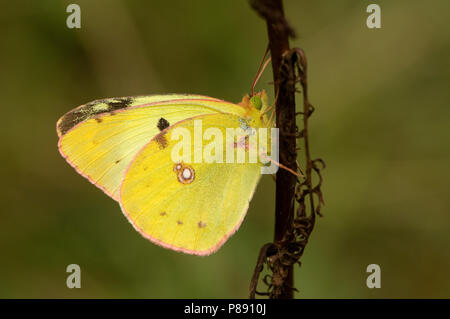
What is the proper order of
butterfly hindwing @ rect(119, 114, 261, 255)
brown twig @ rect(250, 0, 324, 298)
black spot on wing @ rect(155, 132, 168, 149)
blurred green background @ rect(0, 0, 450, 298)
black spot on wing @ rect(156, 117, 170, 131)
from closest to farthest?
brown twig @ rect(250, 0, 324, 298)
butterfly hindwing @ rect(119, 114, 261, 255)
black spot on wing @ rect(155, 132, 168, 149)
black spot on wing @ rect(156, 117, 170, 131)
blurred green background @ rect(0, 0, 450, 298)

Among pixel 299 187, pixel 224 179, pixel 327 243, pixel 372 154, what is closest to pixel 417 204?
pixel 372 154

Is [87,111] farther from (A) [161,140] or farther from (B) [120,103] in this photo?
(A) [161,140]

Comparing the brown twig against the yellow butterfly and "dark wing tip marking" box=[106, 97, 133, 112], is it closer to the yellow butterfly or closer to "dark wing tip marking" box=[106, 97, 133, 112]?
the yellow butterfly

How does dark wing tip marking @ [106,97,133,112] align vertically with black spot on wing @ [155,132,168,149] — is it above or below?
above

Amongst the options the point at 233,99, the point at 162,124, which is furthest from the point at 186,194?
the point at 233,99

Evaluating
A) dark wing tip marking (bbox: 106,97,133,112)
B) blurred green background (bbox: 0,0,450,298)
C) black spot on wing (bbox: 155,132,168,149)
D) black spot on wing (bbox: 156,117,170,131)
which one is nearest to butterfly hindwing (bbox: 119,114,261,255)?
black spot on wing (bbox: 155,132,168,149)

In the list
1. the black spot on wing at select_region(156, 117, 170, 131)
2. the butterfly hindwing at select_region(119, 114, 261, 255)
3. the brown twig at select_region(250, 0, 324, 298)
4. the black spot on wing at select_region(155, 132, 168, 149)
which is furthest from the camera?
the black spot on wing at select_region(156, 117, 170, 131)

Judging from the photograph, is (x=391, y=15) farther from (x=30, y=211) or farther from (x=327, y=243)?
(x=30, y=211)
